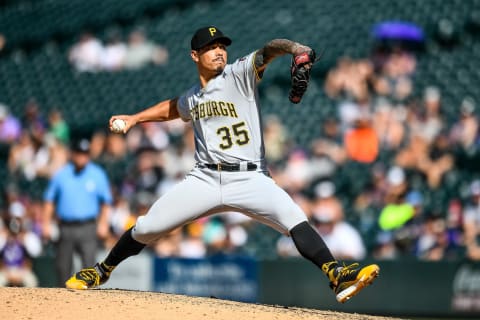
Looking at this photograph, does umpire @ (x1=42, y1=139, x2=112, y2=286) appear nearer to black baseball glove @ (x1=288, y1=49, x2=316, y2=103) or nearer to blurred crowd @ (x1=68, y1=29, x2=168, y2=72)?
black baseball glove @ (x1=288, y1=49, x2=316, y2=103)

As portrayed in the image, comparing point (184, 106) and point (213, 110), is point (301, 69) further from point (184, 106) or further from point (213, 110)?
point (184, 106)

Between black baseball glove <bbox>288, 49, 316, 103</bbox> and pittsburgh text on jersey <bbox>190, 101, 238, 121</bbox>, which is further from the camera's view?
pittsburgh text on jersey <bbox>190, 101, 238, 121</bbox>

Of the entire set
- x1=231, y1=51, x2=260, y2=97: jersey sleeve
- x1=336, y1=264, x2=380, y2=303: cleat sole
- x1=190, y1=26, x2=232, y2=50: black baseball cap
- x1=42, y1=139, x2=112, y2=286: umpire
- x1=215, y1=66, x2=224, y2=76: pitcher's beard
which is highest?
x1=190, y1=26, x2=232, y2=50: black baseball cap

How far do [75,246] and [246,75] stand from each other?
14.3 feet

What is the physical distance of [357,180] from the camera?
12219mm

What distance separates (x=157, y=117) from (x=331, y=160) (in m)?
6.29

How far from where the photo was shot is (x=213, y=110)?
5715 mm

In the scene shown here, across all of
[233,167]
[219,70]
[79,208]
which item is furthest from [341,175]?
[233,167]

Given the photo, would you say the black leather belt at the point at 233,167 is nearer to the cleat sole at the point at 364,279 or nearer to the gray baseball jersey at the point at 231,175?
the gray baseball jersey at the point at 231,175

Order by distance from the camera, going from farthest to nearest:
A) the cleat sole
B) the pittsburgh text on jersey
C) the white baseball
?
the white baseball
the pittsburgh text on jersey
the cleat sole

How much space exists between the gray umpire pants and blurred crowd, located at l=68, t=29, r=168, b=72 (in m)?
6.87

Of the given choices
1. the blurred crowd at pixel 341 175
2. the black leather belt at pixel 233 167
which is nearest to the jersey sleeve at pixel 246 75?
the black leather belt at pixel 233 167

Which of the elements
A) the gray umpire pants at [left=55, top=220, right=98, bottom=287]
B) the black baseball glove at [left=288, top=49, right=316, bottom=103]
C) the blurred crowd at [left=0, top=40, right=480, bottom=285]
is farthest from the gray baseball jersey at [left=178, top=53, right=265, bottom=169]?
the blurred crowd at [left=0, top=40, right=480, bottom=285]

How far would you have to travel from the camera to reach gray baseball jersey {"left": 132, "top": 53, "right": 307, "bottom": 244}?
5555 mm
